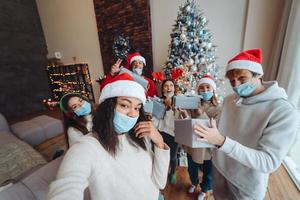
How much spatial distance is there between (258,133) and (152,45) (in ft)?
9.70

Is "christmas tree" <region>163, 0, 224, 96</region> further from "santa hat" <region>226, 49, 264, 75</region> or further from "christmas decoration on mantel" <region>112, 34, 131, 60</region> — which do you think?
"santa hat" <region>226, 49, 264, 75</region>

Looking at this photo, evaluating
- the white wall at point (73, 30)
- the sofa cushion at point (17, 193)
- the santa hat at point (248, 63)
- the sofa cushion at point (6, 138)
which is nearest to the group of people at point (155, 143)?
the santa hat at point (248, 63)

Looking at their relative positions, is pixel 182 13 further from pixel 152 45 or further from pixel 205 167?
pixel 205 167

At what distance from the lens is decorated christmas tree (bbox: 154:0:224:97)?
2342mm

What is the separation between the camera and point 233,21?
2.65m

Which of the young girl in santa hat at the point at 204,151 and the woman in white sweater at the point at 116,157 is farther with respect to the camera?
the young girl in santa hat at the point at 204,151

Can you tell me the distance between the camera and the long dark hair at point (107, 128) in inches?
27.5

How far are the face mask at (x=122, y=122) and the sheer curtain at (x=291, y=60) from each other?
2151mm

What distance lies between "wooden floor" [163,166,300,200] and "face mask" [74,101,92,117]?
1.25m

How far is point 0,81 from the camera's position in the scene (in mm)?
4277

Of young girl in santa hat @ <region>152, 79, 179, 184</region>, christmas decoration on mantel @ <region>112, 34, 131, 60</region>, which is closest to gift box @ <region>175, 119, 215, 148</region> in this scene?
young girl in santa hat @ <region>152, 79, 179, 184</region>

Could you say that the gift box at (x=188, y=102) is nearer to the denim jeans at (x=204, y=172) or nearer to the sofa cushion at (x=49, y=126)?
the denim jeans at (x=204, y=172)

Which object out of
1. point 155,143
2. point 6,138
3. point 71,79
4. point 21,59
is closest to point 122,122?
point 155,143

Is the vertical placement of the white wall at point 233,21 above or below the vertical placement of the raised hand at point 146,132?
above
